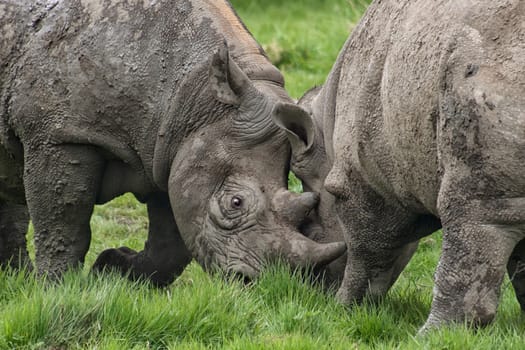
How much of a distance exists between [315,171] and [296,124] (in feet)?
0.93

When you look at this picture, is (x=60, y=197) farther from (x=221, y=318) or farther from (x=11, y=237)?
(x=221, y=318)

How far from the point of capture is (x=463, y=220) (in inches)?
202

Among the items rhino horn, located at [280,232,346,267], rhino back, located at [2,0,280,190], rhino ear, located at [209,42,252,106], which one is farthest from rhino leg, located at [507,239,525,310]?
rhino back, located at [2,0,280,190]

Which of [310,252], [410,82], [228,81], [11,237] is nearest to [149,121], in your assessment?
[228,81]

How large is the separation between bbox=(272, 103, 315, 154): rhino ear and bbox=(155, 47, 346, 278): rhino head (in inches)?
0.7

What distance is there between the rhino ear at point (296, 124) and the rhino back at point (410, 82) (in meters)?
0.23

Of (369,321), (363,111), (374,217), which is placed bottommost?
(369,321)

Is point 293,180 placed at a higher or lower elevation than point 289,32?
lower

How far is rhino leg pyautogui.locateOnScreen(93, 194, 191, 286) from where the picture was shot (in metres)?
7.48

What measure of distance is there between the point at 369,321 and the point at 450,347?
0.81 metres

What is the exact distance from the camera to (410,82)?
538 centimetres

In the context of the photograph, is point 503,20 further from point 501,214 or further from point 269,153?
point 269,153

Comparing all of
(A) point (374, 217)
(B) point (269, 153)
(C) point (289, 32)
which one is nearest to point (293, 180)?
(B) point (269, 153)

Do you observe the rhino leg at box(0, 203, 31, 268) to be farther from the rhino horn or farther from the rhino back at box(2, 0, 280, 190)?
the rhino horn
